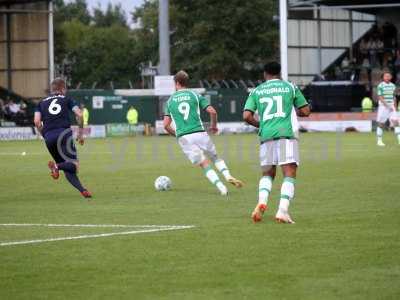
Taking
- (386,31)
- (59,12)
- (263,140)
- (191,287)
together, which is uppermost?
(59,12)

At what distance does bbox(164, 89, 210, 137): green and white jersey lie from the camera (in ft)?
61.0

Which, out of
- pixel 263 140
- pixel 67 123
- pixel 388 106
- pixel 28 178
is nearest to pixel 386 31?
pixel 388 106

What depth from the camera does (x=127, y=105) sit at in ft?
196

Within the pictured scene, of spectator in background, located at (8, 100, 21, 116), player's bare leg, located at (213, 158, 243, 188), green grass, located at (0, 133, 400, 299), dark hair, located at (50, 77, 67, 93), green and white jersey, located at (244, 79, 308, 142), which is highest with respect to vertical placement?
spectator in background, located at (8, 100, 21, 116)

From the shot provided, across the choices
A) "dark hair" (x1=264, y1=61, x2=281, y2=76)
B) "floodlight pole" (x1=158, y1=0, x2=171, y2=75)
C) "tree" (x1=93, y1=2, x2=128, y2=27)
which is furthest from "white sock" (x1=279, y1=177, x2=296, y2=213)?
"tree" (x1=93, y1=2, x2=128, y2=27)

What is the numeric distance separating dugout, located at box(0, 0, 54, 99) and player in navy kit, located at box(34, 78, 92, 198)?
44.9 metres

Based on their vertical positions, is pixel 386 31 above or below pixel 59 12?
below

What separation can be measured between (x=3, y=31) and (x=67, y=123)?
46.6 meters

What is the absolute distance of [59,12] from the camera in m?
136

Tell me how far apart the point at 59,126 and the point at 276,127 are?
5758 mm

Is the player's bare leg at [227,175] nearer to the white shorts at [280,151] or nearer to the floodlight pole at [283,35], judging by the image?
the white shorts at [280,151]

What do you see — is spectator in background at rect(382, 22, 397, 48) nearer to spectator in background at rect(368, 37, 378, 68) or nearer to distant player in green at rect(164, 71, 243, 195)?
spectator in background at rect(368, 37, 378, 68)

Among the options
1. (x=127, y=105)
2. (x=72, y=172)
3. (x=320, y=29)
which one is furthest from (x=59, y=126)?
(x=320, y=29)

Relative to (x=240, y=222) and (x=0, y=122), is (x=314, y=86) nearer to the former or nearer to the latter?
(x=0, y=122)
